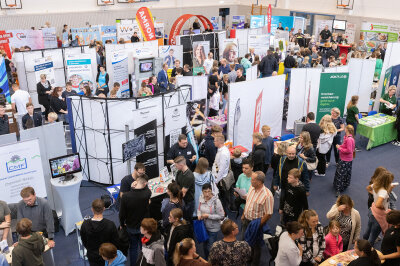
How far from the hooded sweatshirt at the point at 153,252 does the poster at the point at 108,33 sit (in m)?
15.8

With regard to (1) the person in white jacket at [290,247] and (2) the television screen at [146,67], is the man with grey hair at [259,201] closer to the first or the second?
(1) the person in white jacket at [290,247]

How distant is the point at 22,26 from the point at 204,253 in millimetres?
17000

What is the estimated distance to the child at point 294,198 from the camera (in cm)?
489

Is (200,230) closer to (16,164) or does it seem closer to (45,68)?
(16,164)

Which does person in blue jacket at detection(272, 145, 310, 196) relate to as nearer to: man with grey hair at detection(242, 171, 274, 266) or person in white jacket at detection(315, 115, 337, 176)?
man with grey hair at detection(242, 171, 274, 266)

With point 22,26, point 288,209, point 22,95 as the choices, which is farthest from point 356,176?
point 22,26

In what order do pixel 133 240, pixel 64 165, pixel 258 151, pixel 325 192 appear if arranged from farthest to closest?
pixel 325 192 < pixel 258 151 < pixel 64 165 < pixel 133 240

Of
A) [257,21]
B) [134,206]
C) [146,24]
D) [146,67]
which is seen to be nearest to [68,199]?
[134,206]

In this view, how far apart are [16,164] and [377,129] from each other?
25.4 feet

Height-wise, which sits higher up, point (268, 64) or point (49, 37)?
point (49, 37)

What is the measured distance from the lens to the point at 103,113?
680 centimetres

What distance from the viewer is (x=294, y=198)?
500cm

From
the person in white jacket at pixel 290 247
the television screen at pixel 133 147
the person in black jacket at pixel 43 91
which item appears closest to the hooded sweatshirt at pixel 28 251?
the television screen at pixel 133 147

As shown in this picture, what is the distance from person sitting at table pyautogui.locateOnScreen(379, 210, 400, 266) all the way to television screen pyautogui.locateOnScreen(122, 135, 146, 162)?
12.9ft
